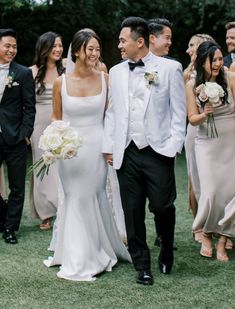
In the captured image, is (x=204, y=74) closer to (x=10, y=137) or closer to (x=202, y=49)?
(x=202, y=49)

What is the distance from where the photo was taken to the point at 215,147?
21.9ft

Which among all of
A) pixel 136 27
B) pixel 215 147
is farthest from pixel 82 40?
pixel 215 147

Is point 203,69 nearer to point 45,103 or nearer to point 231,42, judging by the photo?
point 45,103

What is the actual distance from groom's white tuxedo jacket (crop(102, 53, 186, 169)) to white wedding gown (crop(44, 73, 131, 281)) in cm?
42

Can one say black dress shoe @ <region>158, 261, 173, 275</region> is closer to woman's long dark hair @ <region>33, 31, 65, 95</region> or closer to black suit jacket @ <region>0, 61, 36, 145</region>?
black suit jacket @ <region>0, 61, 36, 145</region>

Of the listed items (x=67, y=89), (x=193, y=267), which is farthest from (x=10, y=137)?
(x=193, y=267)

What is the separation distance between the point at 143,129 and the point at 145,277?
1276mm

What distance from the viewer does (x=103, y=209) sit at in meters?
6.33

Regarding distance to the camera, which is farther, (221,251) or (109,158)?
(221,251)

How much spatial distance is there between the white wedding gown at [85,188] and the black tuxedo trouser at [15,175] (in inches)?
50.7

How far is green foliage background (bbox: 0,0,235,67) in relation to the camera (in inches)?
575

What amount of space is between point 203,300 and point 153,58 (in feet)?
6.83

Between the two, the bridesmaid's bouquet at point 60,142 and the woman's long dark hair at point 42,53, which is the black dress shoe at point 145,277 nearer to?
the bridesmaid's bouquet at point 60,142

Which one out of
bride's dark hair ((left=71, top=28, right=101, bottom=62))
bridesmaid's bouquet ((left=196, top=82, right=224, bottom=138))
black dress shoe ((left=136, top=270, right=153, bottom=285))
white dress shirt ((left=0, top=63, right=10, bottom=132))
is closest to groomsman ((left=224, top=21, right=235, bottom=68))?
bridesmaid's bouquet ((left=196, top=82, right=224, bottom=138))
